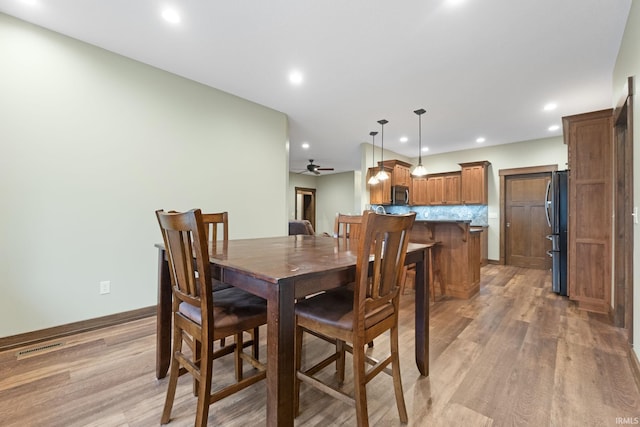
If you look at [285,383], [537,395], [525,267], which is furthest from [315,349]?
[525,267]

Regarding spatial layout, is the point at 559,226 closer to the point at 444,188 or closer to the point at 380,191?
the point at 444,188

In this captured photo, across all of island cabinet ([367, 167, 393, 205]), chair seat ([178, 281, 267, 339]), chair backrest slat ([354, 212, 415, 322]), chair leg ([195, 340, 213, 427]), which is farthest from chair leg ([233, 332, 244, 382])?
island cabinet ([367, 167, 393, 205])

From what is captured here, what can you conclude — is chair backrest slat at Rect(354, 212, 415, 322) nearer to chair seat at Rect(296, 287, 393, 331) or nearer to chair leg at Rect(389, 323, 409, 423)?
chair seat at Rect(296, 287, 393, 331)

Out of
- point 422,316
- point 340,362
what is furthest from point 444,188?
point 340,362

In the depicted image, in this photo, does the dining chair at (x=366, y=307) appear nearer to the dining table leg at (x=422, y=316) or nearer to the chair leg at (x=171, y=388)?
the dining table leg at (x=422, y=316)

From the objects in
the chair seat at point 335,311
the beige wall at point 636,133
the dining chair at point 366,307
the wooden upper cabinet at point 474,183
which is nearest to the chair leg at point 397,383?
the dining chair at point 366,307

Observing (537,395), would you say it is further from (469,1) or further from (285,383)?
(469,1)

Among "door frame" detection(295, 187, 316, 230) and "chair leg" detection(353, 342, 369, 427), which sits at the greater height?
"door frame" detection(295, 187, 316, 230)

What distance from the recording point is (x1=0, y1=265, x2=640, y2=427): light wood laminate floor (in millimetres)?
1455

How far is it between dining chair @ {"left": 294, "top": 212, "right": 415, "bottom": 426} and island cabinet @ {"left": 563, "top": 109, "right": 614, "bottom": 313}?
10.3 ft

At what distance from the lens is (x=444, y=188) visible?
652 centimetres

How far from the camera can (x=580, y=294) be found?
315 centimetres

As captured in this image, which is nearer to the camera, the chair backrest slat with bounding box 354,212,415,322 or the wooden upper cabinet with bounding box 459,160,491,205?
the chair backrest slat with bounding box 354,212,415,322

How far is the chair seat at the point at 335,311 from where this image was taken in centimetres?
128
